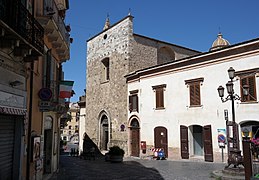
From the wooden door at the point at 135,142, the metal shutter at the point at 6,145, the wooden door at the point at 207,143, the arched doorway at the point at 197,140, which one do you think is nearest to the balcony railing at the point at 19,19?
the metal shutter at the point at 6,145

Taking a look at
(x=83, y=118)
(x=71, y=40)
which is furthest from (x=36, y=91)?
(x=83, y=118)

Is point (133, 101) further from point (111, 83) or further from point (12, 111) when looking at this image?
point (12, 111)

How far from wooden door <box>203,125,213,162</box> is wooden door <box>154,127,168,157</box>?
3355 mm

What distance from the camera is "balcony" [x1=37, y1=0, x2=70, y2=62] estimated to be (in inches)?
362

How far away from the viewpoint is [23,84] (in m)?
7.71

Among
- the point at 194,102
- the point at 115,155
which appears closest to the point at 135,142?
the point at 115,155

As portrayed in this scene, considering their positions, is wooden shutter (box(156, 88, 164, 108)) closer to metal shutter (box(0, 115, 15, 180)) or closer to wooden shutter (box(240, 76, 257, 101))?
wooden shutter (box(240, 76, 257, 101))

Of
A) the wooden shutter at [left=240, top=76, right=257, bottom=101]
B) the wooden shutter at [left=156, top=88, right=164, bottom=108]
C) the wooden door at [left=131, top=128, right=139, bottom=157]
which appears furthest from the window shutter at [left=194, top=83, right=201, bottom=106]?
the wooden door at [left=131, top=128, right=139, bottom=157]

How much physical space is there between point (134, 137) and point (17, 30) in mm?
17693

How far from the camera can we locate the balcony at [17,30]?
19.3 ft

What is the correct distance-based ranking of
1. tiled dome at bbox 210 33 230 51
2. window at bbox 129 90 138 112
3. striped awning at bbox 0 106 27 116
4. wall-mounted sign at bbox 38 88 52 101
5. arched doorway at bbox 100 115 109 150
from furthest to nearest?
arched doorway at bbox 100 115 109 150 → tiled dome at bbox 210 33 230 51 → window at bbox 129 90 138 112 → wall-mounted sign at bbox 38 88 52 101 → striped awning at bbox 0 106 27 116

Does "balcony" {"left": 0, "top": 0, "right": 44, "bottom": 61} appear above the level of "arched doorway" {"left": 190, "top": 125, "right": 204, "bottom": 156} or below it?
above

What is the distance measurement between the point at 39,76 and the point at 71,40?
5.04 m

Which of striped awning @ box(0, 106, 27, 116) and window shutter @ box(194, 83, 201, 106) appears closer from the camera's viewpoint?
striped awning @ box(0, 106, 27, 116)
